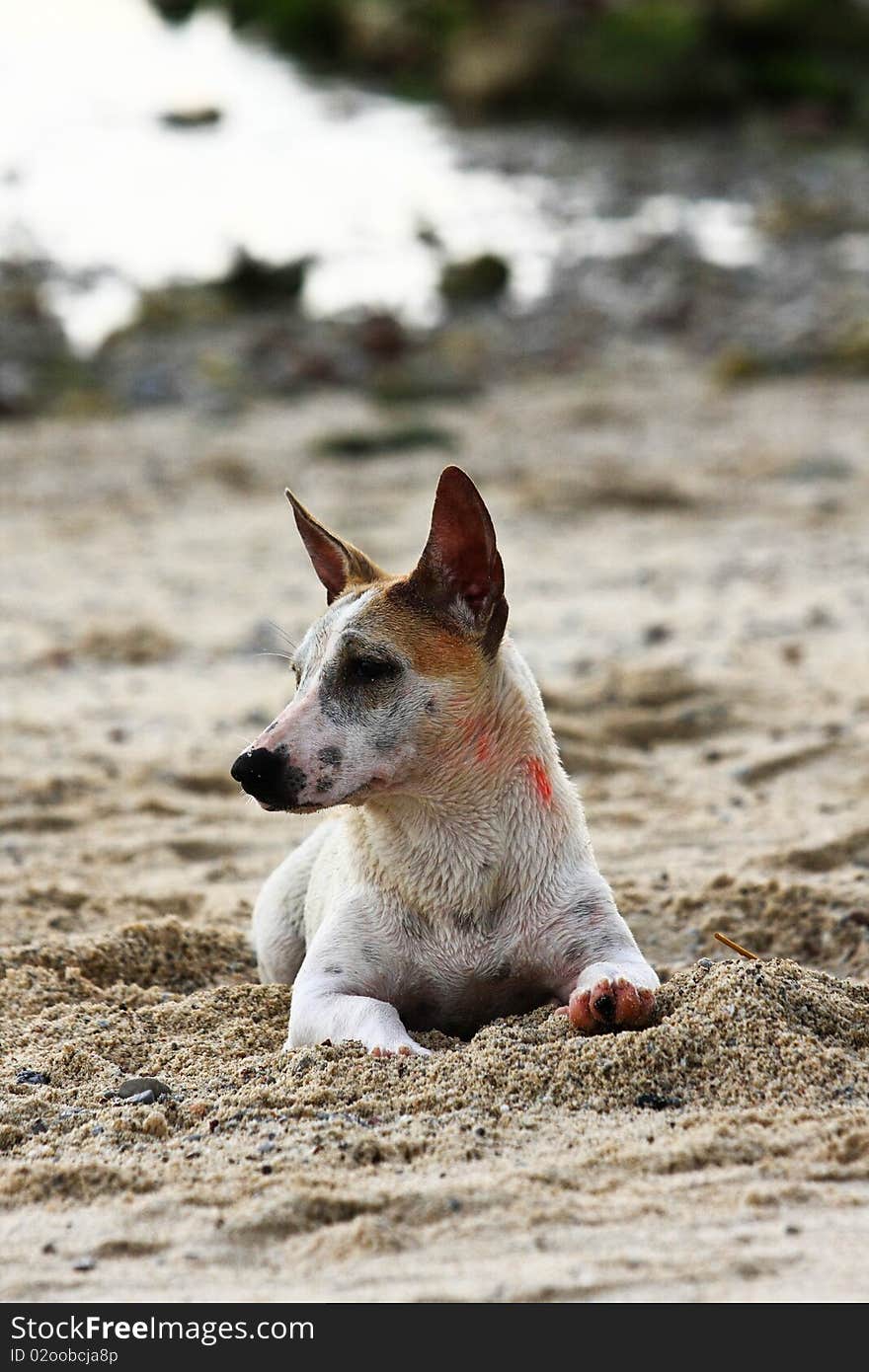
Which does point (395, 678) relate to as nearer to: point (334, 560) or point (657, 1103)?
point (334, 560)

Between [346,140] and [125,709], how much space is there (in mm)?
15928

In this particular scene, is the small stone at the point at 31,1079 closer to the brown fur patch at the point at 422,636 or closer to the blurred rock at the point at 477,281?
the brown fur patch at the point at 422,636

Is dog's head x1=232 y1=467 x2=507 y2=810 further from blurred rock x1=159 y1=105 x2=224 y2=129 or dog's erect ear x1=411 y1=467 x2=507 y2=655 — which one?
blurred rock x1=159 y1=105 x2=224 y2=129

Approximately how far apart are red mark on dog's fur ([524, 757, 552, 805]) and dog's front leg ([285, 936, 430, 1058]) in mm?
653

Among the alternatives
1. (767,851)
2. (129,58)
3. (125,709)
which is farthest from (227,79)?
(767,851)

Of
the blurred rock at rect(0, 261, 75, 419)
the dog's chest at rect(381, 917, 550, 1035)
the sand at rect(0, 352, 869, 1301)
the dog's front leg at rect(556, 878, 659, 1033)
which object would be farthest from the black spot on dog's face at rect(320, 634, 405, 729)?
the blurred rock at rect(0, 261, 75, 419)

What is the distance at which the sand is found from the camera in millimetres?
3441

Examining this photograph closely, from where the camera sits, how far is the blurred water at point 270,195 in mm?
18797

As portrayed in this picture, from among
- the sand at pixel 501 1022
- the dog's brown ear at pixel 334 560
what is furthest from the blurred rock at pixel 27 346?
the dog's brown ear at pixel 334 560

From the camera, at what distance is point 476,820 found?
4.72 meters

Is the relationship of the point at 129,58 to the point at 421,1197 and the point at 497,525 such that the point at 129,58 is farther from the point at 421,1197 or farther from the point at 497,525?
the point at 421,1197

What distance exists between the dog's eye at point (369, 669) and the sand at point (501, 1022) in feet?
3.04

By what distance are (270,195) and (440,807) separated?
1741cm

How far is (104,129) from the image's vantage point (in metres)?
23.1
